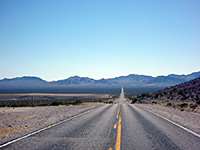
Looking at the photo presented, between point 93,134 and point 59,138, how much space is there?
172cm

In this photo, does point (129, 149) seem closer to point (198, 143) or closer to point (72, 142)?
point (72, 142)

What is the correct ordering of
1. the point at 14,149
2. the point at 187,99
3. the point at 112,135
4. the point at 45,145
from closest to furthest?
the point at 14,149 → the point at 45,145 → the point at 112,135 → the point at 187,99

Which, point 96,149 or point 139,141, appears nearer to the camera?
point 96,149

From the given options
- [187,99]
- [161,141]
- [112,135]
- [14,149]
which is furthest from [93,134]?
[187,99]

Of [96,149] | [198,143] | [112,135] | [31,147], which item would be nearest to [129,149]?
[96,149]

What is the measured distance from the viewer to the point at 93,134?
971cm

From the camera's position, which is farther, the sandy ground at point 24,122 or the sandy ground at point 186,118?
the sandy ground at point 186,118

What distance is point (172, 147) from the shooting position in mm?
7492

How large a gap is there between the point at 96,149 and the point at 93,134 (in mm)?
2555

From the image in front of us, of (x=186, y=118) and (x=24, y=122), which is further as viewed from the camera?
(x=186, y=118)

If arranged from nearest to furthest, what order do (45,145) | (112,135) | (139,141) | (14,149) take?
(14,149), (45,145), (139,141), (112,135)

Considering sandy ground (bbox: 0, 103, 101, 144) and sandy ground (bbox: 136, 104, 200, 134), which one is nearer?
sandy ground (bbox: 0, 103, 101, 144)

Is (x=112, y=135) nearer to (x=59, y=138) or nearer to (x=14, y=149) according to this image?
(x=59, y=138)

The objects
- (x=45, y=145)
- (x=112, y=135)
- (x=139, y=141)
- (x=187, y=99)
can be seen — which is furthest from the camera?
(x=187, y=99)
